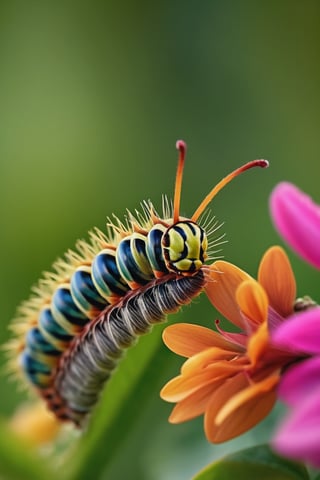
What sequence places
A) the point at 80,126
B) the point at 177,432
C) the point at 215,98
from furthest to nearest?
1. the point at 215,98
2. the point at 80,126
3. the point at 177,432

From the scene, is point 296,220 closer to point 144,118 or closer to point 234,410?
point 234,410

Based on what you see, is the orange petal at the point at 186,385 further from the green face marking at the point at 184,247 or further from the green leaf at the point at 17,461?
the green leaf at the point at 17,461

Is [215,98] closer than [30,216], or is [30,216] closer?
[30,216]

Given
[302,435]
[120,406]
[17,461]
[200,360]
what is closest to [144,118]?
[120,406]

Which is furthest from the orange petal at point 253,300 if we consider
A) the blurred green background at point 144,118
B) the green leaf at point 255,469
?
the blurred green background at point 144,118

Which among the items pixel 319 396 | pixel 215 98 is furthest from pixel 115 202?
pixel 319 396

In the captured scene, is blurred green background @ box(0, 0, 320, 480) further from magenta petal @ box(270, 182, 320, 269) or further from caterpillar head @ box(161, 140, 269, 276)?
magenta petal @ box(270, 182, 320, 269)

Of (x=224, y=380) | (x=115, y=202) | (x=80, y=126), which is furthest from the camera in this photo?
(x=80, y=126)

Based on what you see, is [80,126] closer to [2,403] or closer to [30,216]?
[30,216]
